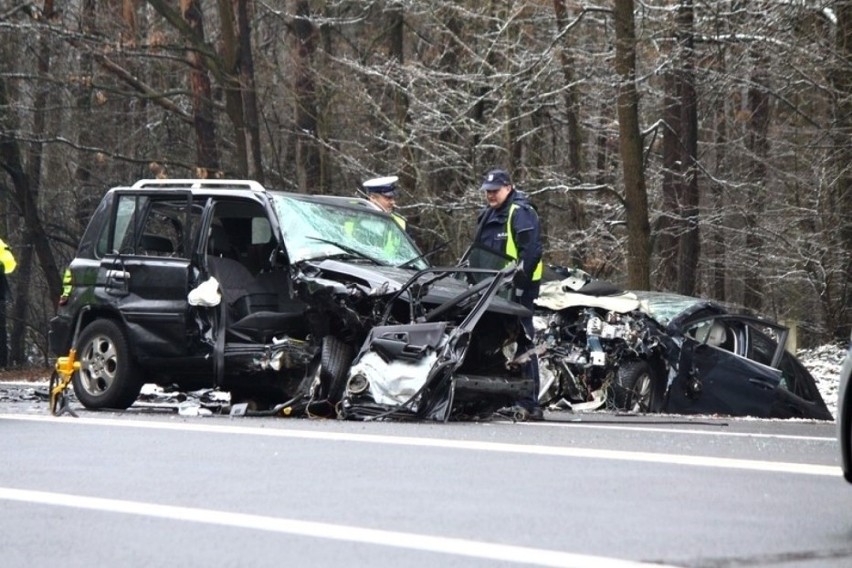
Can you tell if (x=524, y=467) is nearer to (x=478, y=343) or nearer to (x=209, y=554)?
(x=209, y=554)

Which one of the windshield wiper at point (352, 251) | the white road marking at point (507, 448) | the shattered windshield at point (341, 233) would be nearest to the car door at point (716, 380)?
the shattered windshield at point (341, 233)

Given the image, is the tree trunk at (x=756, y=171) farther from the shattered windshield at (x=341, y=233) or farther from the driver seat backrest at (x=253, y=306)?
the driver seat backrest at (x=253, y=306)

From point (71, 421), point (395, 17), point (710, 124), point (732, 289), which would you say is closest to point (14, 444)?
point (71, 421)

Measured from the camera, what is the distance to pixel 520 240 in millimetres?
13953

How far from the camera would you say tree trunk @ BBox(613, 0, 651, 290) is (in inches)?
939

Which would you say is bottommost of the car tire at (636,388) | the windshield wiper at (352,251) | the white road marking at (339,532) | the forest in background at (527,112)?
the car tire at (636,388)

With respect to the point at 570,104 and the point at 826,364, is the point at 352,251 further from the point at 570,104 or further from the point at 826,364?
the point at 570,104

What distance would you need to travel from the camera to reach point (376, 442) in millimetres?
10203

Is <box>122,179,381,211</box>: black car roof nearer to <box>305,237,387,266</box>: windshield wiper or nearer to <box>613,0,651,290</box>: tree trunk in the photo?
<box>305,237,387,266</box>: windshield wiper

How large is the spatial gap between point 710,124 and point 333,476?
26.5 meters

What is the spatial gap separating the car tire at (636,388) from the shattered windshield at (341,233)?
2.61 meters

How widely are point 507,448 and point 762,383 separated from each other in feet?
23.3

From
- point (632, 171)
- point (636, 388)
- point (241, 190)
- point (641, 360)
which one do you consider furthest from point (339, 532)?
point (632, 171)

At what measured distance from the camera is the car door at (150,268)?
46.2ft
